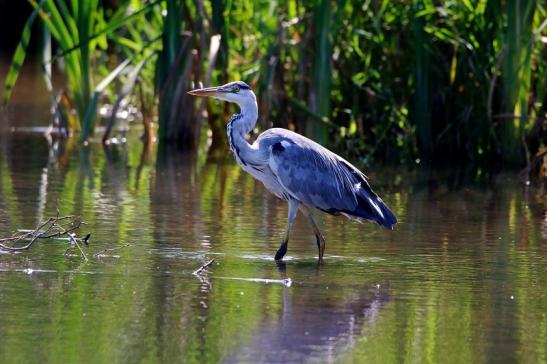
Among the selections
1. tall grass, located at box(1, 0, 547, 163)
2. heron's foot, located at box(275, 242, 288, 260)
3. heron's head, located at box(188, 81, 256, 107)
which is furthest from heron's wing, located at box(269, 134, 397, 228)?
tall grass, located at box(1, 0, 547, 163)

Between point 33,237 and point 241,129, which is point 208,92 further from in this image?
point 33,237

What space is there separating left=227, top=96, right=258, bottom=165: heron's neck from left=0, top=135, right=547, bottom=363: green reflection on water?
23.6 inches

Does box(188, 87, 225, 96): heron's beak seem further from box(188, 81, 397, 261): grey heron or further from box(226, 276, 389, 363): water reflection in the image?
box(226, 276, 389, 363): water reflection

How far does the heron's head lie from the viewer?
8664 mm

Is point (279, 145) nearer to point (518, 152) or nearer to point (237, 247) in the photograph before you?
point (237, 247)

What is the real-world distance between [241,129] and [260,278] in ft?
5.14

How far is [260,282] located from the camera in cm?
720

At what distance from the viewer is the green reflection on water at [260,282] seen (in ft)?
18.9

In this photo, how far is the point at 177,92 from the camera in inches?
528

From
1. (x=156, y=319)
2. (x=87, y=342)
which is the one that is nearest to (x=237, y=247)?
(x=156, y=319)

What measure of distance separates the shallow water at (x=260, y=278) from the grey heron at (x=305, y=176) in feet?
0.92

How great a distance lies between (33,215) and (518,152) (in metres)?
5.18

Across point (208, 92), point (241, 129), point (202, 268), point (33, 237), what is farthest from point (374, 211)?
point (33, 237)

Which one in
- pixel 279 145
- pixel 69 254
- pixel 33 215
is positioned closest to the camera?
pixel 69 254
